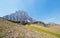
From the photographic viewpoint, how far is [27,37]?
2977 cm

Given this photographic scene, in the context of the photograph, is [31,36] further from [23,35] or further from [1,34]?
[1,34]

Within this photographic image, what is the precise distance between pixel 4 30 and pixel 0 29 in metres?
0.88

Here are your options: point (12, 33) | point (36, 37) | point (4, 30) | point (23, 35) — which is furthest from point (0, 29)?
point (36, 37)

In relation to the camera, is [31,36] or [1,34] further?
[31,36]

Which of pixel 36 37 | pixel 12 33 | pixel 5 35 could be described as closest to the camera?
pixel 5 35

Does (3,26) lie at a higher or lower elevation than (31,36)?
higher

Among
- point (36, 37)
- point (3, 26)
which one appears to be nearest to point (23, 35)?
point (36, 37)

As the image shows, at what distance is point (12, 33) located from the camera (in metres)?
29.4

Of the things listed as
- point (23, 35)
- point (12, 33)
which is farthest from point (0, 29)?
point (23, 35)

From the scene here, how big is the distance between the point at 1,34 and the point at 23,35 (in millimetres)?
4660

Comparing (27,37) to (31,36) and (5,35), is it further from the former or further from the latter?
(5,35)

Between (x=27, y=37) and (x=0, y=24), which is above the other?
(x=0, y=24)

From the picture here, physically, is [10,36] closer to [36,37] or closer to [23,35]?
[23,35]

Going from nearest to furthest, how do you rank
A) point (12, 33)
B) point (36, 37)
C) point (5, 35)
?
1. point (5, 35)
2. point (12, 33)
3. point (36, 37)
